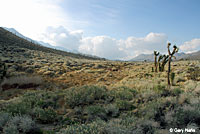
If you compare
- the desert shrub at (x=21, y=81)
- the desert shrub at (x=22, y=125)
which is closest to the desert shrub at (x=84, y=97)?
the desert shrub at (x=22, y=125)

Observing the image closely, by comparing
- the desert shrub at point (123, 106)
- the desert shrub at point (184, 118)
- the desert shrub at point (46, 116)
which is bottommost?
the desert shrub at point (46, 116)

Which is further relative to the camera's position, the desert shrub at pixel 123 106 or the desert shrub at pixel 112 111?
the desert shrub at pixel 123 106

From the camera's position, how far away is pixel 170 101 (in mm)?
7078

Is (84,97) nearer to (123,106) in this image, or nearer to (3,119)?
(123,106)

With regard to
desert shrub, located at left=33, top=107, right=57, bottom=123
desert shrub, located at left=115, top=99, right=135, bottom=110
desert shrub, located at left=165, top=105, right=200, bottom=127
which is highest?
desert shrub, located at left=165, top=105, right=200, bottom=127

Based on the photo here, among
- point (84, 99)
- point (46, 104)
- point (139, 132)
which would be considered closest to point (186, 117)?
point (139, 132)

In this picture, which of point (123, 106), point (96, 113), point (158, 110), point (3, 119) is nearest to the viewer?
point (3, 119)

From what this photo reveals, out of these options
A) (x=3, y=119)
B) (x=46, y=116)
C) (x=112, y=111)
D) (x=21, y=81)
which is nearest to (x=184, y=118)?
(x=112, y=111)

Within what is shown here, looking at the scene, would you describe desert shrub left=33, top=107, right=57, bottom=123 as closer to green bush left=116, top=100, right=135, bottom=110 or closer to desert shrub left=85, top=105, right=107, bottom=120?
desert shrub left=85, top=105, right=107, bottom=120

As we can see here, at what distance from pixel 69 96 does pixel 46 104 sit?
145cm

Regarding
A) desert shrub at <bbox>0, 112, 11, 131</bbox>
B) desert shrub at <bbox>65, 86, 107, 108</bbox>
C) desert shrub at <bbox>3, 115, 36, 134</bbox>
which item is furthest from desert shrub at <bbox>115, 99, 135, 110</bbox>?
desert shrub at <bbox>0, 112, 11, 131</bbox>

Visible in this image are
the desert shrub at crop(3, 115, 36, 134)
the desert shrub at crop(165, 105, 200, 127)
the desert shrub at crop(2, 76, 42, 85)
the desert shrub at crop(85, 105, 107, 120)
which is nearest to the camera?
the desert shrub at crop(3, 115, 36, 134)

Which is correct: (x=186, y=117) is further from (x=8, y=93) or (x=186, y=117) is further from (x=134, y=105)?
(x=8, y=93)

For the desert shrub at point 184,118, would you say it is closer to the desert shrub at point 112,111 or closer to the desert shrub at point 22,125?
the desert shrub at point 112,111
